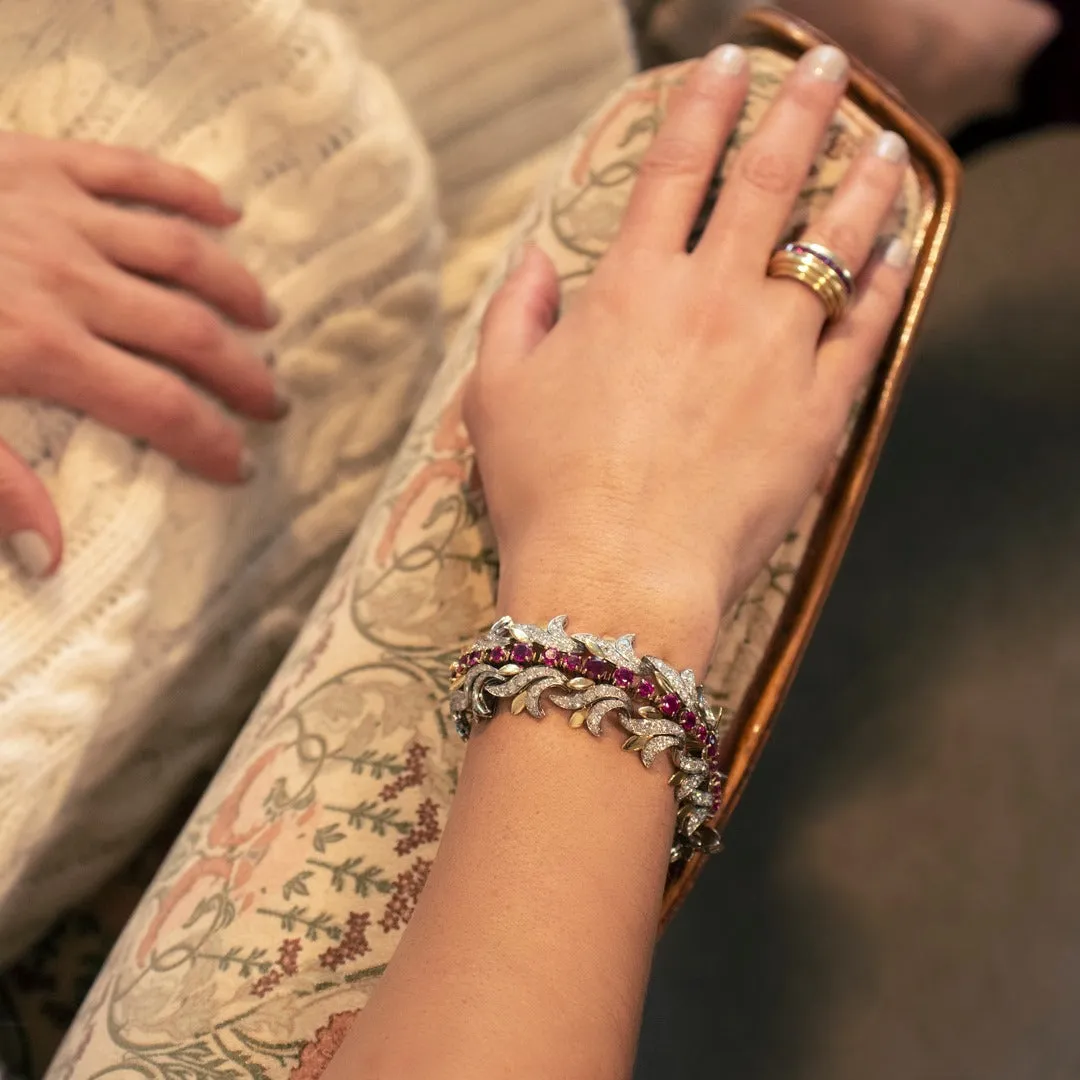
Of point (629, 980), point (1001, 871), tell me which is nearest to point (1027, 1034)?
point (1001, 871)

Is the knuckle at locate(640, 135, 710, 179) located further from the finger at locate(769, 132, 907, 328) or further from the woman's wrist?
the woman's wrist

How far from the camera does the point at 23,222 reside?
61cm

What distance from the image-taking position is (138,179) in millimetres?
620

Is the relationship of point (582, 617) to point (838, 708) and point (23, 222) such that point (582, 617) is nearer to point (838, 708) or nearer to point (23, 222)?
point (23, 222)

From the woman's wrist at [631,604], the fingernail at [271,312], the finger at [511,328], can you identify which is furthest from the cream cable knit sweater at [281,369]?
the woman's wrist at [631,604]

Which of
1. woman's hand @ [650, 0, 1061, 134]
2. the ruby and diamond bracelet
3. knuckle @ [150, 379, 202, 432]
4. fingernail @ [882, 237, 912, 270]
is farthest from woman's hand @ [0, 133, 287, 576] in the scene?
woman's hand @ [650, 0, 1061, 134]

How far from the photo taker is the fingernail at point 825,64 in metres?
0.57

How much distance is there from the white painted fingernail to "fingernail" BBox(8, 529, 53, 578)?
47cm

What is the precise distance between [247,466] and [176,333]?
9 cm

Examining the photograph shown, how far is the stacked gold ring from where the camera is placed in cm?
54

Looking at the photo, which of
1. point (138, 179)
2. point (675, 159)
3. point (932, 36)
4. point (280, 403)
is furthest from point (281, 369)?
point (932, 36)

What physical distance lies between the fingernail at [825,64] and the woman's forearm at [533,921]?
1.13 ft

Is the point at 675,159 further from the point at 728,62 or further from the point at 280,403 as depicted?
the point at 280,403

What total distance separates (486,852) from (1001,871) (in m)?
0.91
